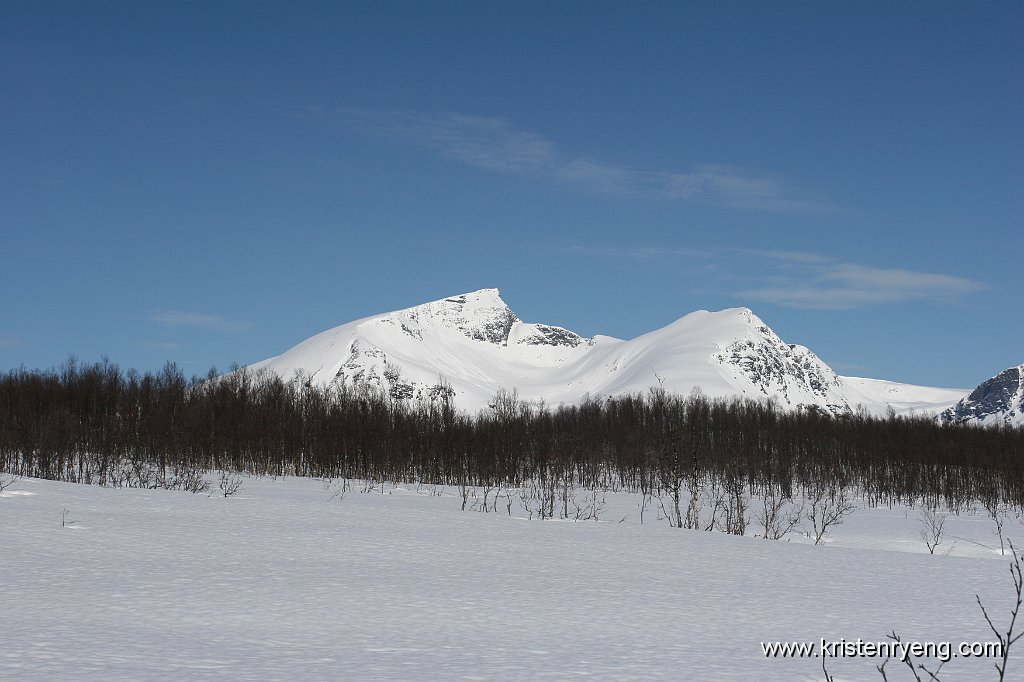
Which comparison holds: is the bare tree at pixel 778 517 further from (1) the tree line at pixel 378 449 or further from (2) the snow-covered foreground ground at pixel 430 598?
(2) the snow-covered foreground ground at pixel 430 598

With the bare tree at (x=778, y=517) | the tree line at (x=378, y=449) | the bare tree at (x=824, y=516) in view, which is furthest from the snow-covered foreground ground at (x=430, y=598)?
the tree line at (x=378, y=449)

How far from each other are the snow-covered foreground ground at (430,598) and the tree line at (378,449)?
7.50 metres

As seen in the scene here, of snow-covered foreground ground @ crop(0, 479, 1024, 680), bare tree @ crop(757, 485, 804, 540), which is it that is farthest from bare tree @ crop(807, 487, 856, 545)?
snow-covered foreground ground @ crop(0, 479, 1024, 680)

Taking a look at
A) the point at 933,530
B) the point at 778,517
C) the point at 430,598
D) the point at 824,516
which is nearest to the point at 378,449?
the point at 778,517

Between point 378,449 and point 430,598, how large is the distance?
21.3 metres

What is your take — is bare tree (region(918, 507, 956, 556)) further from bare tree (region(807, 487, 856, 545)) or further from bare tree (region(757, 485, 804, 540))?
bare tree (region(757, 485, 804, 540))

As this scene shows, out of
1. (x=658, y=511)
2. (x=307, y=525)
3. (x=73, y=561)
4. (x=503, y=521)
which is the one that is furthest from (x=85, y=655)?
(x=658, y=511)

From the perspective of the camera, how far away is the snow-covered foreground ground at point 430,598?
204 inches

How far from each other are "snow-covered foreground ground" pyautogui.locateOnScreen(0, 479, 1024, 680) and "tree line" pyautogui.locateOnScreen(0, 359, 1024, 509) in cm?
750

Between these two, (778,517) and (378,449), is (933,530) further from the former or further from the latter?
(378,449)

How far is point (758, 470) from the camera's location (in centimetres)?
3453

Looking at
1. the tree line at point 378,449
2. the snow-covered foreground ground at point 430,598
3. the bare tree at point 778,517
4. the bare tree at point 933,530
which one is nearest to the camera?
the snow-covered foreground ground at point 430,598

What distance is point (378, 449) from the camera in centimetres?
2828

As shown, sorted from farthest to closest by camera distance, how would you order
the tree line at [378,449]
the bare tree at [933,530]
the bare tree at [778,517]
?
the tree line at [378,449]
the bare tree at [933,530]
the bare tree at [778,517]
